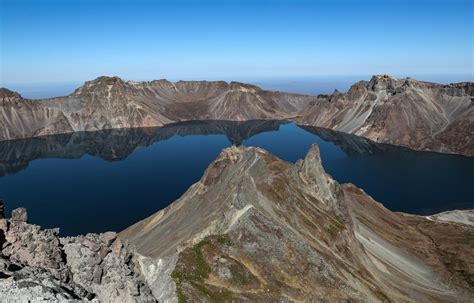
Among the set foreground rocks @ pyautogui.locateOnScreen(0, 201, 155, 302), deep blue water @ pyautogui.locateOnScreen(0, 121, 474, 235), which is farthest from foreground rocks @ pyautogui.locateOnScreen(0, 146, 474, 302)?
deep blue water @ pyautogui.locateOnScreen(0, 121, 474, 235)

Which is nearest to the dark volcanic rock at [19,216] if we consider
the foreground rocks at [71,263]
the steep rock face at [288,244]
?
the foreground rocks at [71,263]

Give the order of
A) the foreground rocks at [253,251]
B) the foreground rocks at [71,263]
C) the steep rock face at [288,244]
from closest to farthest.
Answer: the foreground rocks at [71,263] < the foreground rocks at [253,251] < the steep rock face at [288,244]

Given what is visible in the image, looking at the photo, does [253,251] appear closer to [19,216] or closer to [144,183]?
[19,216]

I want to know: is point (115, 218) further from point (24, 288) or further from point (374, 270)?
point (24, 288)

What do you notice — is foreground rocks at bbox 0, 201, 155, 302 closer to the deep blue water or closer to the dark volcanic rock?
the dark volcanic rock

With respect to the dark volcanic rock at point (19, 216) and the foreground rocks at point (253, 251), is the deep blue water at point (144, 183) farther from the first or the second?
the dark volcanic rock at point (19, 216)

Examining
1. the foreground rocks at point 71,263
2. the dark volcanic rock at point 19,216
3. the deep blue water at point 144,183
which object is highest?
the dark volcanic rock at point 19,216
